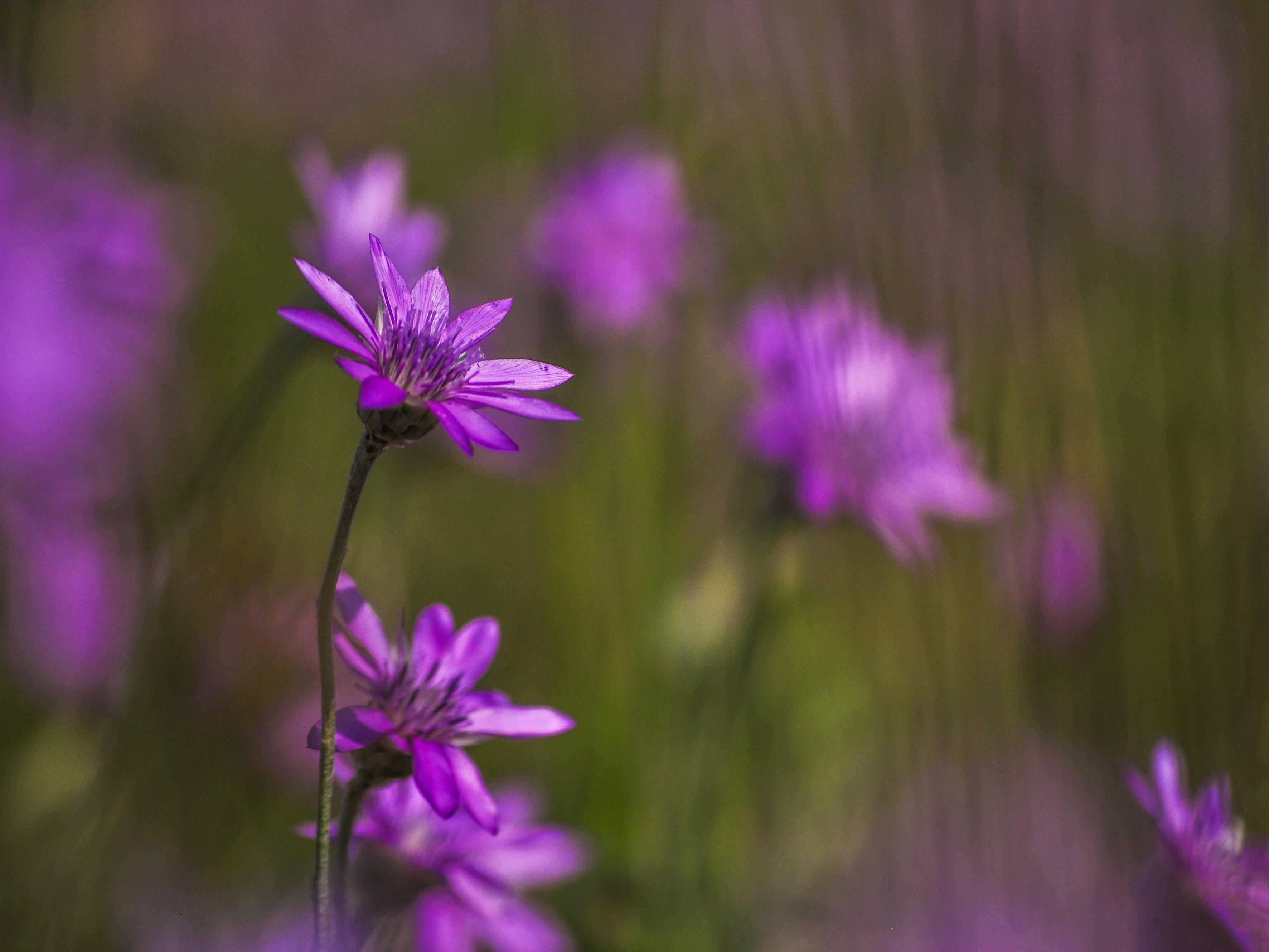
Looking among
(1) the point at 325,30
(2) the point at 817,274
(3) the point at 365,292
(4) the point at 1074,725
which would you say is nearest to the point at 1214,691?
(4) the point at 1074,725

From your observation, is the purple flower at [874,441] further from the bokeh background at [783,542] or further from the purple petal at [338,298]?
the purple petal at [338,298]

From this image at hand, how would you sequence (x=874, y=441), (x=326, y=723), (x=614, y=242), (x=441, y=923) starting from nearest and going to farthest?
(x=326, y=723) → (x=441, y=923) → (x=874, y=441) → (x=614, y=242)

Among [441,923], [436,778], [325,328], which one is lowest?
[441,923]

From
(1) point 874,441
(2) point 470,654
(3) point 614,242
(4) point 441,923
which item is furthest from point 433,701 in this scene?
(3) point 614,242

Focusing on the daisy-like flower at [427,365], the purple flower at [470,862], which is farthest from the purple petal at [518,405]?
the purple flower at [470,862]

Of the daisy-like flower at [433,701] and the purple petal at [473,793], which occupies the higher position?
the daisy-like flower at [433,701]

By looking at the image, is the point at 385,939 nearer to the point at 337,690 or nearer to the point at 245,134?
the point at 337,690

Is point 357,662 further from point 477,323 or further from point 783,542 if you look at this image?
point 783,542

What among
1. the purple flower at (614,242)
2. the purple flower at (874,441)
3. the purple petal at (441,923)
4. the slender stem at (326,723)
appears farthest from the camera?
the purple flower at (614,242)
